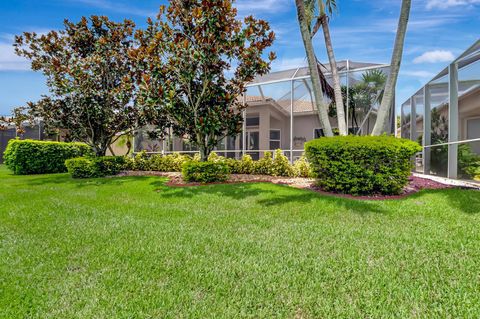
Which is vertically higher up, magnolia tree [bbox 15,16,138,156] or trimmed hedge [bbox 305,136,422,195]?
magnolia tree [bbox 15,16,138,156]

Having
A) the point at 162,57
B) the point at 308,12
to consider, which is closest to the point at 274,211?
the point at 162,57

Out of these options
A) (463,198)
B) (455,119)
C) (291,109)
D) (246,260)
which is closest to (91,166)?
(291,109)

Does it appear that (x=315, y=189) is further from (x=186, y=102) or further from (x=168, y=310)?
(x=168, y=310)

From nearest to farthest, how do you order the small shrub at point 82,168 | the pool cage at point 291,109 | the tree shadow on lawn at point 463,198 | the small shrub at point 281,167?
the tree shadow on lawn at point 463,198 → the small shrub at point 281,167 → the small shrub at point 82,168 → the pool cage at point 291,109

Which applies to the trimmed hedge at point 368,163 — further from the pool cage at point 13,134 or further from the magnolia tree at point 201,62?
the pool cage at point 13,134

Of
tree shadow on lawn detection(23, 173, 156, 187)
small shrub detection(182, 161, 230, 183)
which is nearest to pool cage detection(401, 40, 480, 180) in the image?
small shrub detection(182, 161, 230, 183)

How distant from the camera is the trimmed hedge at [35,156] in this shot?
45.3ft

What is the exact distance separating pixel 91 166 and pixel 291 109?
8.62m

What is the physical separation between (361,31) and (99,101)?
1030 centimetres

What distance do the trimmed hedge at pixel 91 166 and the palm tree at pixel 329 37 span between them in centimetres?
941

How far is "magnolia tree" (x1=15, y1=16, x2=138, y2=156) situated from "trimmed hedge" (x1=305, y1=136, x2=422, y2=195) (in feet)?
25.9

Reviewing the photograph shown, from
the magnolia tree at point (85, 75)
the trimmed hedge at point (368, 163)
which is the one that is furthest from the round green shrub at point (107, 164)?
the trimmed hedge at point (368, 163)

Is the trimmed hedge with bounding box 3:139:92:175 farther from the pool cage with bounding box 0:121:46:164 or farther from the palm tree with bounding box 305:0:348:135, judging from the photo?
the palm tree with bounding box 305:0:348:135

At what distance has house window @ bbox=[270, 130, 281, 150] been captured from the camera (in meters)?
17.8
